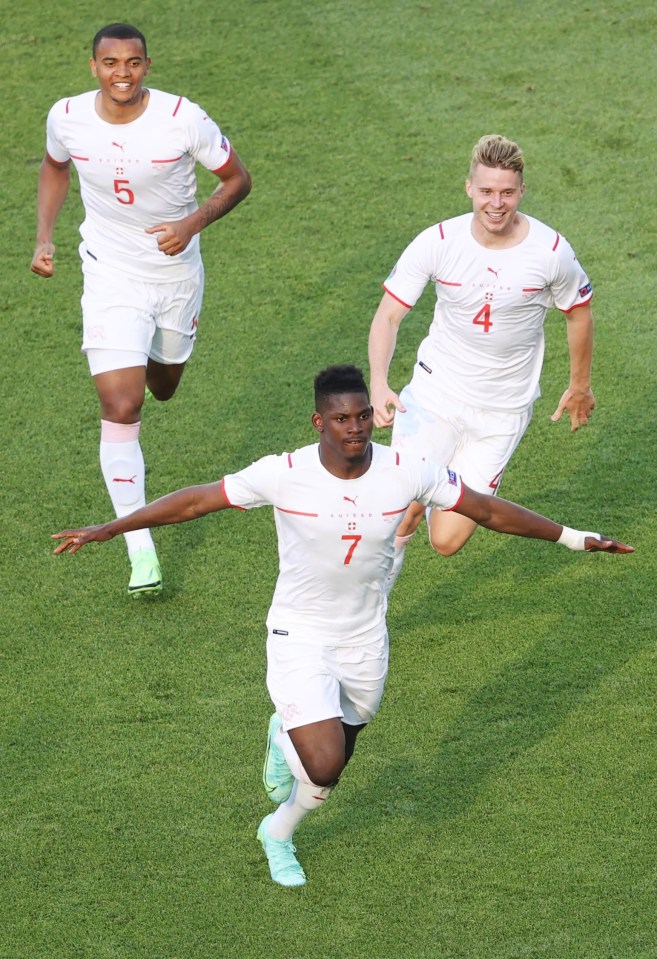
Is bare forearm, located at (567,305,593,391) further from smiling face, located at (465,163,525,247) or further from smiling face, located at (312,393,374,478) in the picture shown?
smiling face, located at (312,393,374,478)

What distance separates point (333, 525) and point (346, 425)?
379mm

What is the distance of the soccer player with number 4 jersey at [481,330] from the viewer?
652 centimetres

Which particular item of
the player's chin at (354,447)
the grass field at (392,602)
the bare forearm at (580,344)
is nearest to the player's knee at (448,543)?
the grass field at (392,602)

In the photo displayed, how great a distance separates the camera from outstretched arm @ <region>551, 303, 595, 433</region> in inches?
267

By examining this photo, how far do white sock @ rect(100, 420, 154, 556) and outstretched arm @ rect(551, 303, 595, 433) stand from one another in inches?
80.8

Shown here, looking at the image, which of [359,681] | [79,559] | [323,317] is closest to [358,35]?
[323,317]

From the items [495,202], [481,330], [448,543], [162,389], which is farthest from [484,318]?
[162,389]

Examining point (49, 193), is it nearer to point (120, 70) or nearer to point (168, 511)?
point (120, 70)

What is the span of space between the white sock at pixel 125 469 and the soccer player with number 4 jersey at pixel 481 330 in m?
1.32

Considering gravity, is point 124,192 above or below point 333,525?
above

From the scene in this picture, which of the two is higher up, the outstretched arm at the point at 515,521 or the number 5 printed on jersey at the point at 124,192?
the number 5 printed on jersey at the point at 124,192

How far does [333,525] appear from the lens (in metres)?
5.29

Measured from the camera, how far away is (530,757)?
638 cm

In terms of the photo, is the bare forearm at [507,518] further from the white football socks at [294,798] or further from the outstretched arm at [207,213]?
the outstretched arm at [207,213]
